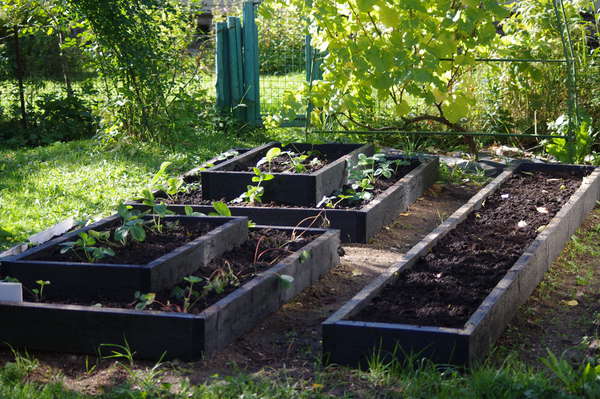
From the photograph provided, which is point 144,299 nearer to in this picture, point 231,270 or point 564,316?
point 231,270

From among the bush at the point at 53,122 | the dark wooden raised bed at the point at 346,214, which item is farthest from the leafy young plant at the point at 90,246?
the bush at the point at 53,122

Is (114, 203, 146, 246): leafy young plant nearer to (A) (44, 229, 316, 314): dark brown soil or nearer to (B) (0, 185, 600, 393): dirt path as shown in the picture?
(A) (44, 229, 316, 314): dark brown soil

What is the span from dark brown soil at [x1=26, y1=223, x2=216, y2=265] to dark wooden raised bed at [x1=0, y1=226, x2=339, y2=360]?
588 millimetres

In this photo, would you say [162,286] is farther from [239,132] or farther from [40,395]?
[239,132]

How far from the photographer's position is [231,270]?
455cm

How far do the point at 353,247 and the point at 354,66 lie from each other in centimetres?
195

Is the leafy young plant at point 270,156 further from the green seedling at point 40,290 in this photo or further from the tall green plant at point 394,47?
the green seedling at point 40,290

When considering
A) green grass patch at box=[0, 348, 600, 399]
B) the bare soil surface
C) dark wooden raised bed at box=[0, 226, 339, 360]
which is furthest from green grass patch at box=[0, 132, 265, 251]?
the bare soil surface

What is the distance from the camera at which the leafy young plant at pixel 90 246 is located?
4.47 metres

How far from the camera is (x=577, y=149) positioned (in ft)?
25.2

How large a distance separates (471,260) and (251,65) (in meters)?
6.16

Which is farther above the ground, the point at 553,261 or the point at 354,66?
the point at 354,66

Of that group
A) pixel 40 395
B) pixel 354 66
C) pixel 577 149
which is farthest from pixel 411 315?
pixel 577 149

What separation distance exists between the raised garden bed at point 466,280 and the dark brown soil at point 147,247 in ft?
4.00
